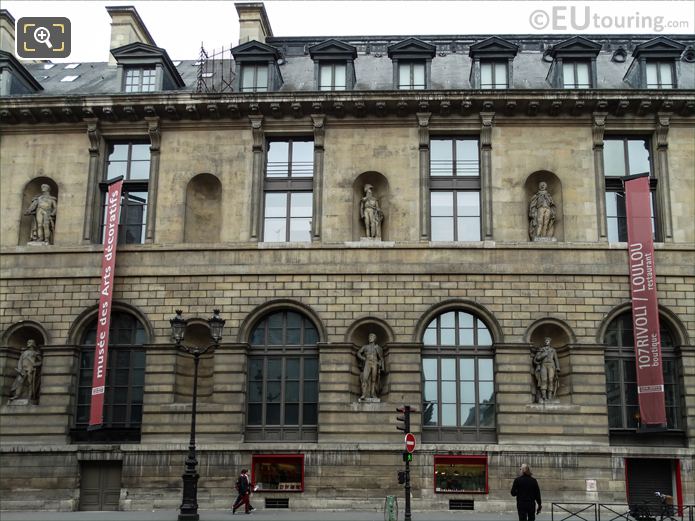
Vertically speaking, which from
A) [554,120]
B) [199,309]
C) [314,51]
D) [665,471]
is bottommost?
[665,471]

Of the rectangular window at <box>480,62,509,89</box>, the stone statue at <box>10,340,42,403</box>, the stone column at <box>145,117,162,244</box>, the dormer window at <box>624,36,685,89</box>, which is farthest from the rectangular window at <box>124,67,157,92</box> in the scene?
the dormer window at <box>624,36,685,89</box>

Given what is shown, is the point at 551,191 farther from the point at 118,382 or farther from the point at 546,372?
the point at 118,382

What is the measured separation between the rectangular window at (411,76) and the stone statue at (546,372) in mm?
10641

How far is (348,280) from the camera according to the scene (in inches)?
1221

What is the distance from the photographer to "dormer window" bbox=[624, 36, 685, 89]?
1286 inches

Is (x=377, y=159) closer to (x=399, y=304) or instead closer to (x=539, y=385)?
(x=399, y=304)

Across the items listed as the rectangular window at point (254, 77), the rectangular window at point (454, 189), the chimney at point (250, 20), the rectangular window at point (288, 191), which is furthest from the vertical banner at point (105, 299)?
the rectangular window at point (454, 189)

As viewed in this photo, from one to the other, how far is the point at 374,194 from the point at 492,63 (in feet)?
22.1

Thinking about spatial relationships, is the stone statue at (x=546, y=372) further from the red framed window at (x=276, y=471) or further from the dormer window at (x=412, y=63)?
the dormer window at (x=412, y=63)

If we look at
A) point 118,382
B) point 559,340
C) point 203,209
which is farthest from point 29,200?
point 559,340

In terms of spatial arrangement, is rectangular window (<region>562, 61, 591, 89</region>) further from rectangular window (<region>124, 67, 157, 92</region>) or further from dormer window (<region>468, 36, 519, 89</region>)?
rectangular window (<region>124, 67, 157, 92</region>)

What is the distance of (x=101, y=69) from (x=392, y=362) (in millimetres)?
19424

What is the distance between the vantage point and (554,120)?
32000mm

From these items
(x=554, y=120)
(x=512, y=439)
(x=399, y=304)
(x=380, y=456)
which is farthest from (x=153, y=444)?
(x=554, y=120)
